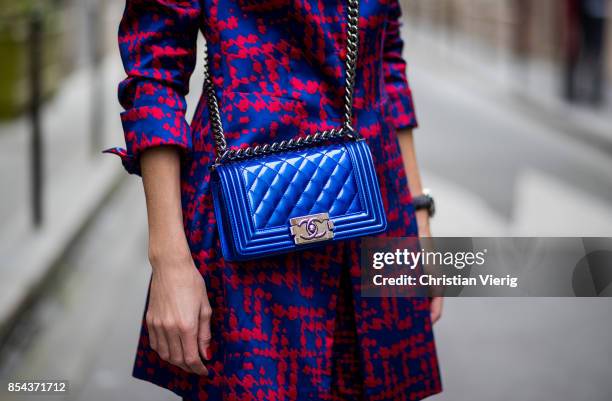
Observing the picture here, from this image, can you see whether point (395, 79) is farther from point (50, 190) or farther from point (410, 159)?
point (50, 190)

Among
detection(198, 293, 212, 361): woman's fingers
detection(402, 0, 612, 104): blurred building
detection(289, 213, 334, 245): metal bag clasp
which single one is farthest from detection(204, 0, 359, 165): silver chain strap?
detection(402, 0, 612, 104): blurred building

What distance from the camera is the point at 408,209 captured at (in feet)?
5.38

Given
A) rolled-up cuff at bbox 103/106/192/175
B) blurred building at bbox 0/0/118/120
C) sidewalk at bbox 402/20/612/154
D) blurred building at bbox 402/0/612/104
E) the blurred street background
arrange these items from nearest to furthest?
rolled-up cuff at bbox 103/106/192/175 → the blurred street background → blurred building at bbox 0/0/118/120 → sidewalk at bbox 402/20/612/154 → blurred building at bbox 402/0/612/104

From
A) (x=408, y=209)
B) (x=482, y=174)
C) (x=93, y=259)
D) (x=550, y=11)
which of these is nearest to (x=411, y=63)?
(x=550, y=11)

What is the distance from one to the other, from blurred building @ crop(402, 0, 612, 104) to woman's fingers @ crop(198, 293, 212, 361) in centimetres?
1061

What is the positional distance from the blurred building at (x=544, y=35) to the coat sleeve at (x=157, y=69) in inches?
416

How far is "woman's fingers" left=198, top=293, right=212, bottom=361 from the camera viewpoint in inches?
56.9

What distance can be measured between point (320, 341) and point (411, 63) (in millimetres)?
18382

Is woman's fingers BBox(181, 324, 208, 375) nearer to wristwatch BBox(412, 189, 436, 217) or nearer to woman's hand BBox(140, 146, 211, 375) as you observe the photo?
woman's hand BBox(140, 146, 211, 375)

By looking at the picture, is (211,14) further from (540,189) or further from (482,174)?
(482,174)

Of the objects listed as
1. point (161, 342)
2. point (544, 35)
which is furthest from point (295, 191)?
point (544, 35)

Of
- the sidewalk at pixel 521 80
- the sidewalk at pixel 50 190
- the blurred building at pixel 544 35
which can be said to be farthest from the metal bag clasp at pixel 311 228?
the blurred building at pixel 544 35

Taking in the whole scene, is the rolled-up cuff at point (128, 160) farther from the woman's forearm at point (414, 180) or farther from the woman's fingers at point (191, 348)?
the woman's forearm at point (414, 180)

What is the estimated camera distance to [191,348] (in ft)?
4.69
